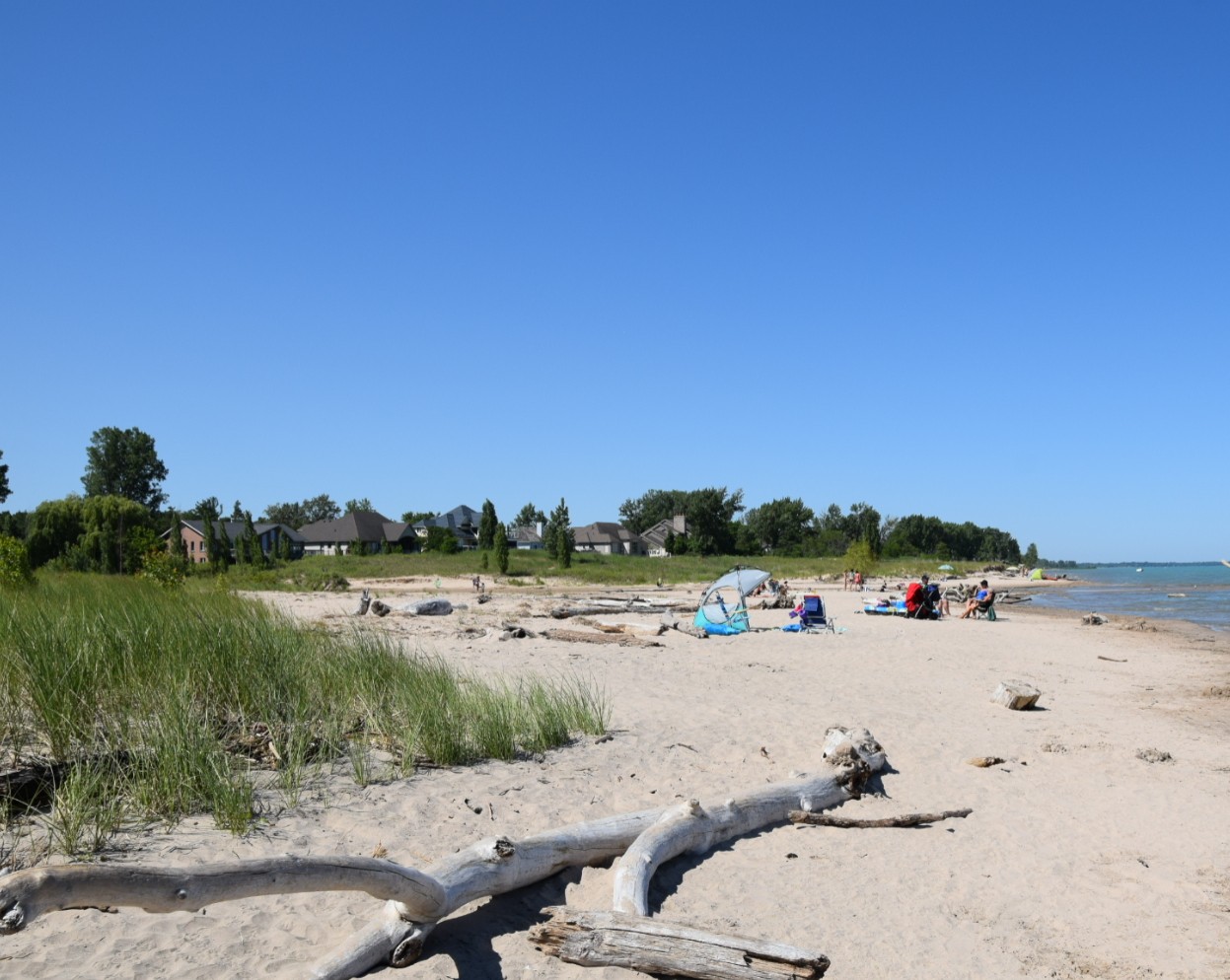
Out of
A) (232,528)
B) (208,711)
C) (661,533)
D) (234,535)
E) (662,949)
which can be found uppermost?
(661,533)

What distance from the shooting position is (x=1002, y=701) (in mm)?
11688

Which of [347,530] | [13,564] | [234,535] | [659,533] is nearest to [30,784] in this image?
[13,564]

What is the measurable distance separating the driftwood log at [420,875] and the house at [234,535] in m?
66.7

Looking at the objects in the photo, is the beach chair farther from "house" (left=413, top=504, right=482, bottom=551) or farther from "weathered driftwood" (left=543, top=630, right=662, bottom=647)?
"house" (left=413, top=504, right=482, bottom=551)

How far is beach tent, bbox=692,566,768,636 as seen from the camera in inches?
768

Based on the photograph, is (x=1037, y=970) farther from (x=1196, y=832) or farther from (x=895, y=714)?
(x=895, y=714)

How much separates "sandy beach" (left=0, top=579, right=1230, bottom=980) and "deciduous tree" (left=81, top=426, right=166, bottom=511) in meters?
103

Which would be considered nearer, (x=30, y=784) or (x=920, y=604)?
(x=30, y=784)

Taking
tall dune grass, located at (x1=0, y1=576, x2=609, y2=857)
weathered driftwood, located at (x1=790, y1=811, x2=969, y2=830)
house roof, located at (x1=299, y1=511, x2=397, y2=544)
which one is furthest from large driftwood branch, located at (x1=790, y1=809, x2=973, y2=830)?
house roof, located at (x1=299, y1=511, x2=397, y2=544)

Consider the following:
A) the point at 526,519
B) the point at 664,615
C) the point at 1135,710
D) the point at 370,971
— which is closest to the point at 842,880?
the point at 370,971

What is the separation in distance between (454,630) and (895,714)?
9.79 meters

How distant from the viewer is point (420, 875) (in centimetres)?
418

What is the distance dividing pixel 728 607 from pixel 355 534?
6967 cm

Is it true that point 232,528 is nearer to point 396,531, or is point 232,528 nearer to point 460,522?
point 396,531
